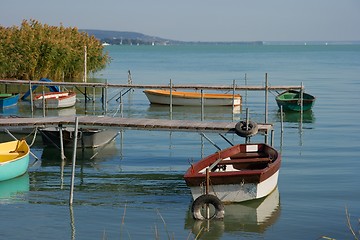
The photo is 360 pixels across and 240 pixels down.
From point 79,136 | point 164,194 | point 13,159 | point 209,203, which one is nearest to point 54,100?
point 79,136

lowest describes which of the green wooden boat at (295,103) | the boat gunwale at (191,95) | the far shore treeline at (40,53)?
the green wooden boat at (295,103)

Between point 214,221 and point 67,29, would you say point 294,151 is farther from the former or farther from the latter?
point 67,29

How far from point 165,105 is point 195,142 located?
49.7 feet

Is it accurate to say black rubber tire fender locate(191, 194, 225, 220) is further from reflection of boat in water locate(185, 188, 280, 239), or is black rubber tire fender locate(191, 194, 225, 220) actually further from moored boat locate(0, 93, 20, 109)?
moored boat locate(0, 93, 20, 109)

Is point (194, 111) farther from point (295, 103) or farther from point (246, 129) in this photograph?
point (246, 129)

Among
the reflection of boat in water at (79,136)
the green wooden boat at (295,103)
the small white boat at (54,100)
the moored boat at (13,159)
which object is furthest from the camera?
the green wooden boat at (295,103)

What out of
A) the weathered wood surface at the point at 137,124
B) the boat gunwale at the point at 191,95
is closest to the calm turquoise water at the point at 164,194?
the weathered wood surface at the point at 137,124

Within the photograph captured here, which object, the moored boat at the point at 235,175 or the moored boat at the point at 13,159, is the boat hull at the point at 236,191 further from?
the moored boat at the point at 13,159

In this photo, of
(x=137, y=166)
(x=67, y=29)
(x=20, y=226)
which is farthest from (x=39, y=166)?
(x=67, y=29)

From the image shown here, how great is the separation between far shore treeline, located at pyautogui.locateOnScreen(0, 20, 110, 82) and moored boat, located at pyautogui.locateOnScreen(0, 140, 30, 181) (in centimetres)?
2857

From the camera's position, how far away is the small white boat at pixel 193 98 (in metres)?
46.1

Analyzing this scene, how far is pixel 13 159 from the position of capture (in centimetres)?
2308

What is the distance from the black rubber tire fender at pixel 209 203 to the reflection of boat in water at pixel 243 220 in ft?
0.51

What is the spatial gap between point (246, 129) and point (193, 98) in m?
22.6
